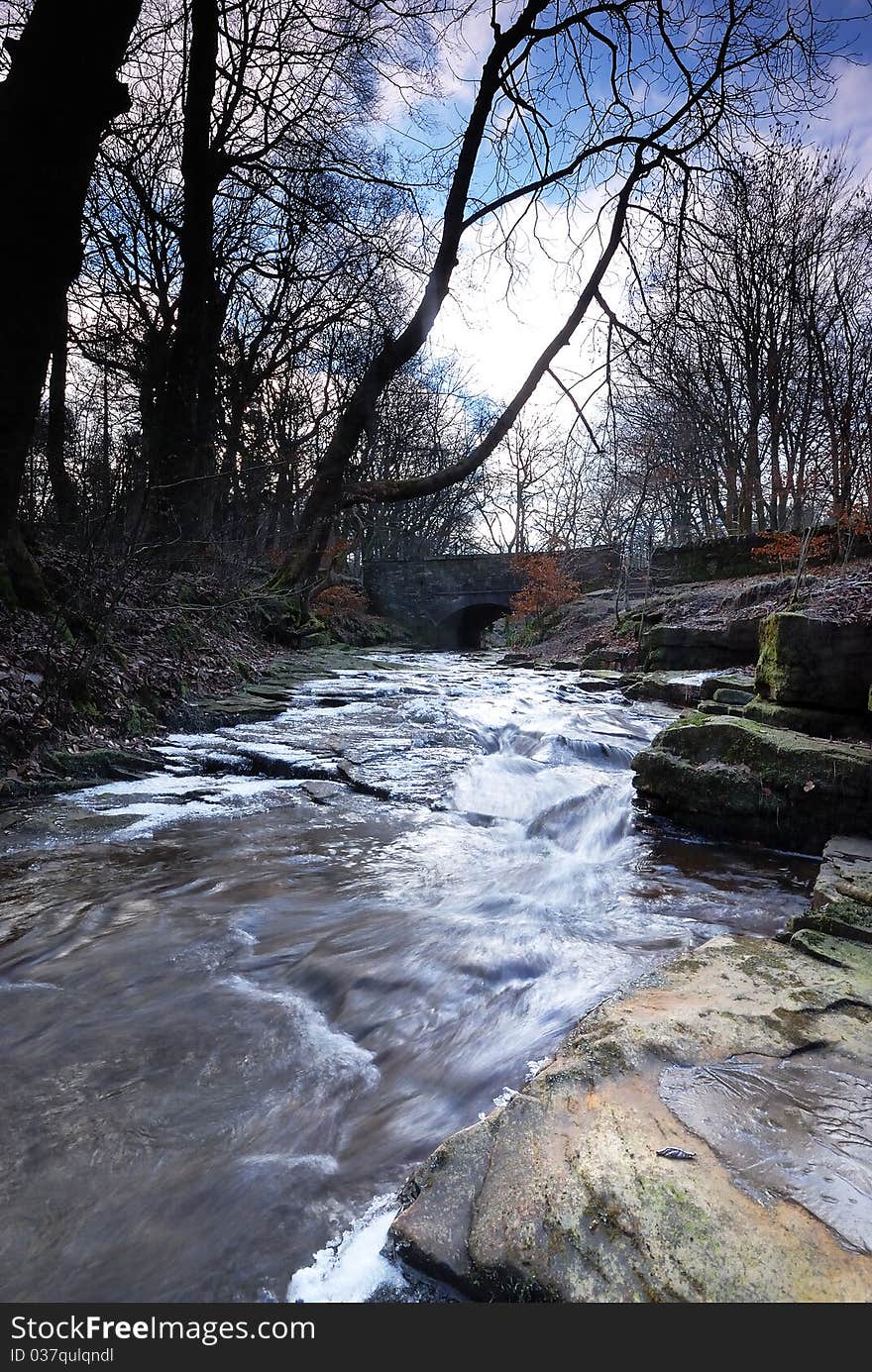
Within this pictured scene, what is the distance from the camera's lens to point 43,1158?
1.76m

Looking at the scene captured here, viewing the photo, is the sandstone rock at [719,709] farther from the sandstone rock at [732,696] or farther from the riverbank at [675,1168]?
the riverbank at [675,1168]

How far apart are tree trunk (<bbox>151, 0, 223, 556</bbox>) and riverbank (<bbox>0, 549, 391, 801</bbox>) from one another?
1.02m

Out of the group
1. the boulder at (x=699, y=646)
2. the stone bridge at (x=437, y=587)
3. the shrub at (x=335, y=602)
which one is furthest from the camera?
the stone bridge at (x=437, y=587)

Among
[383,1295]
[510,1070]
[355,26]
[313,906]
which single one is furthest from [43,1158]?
[355,26]

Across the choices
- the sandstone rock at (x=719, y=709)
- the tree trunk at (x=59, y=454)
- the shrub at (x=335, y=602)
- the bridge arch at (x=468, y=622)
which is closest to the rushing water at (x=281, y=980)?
the sandstone rock at (x=719, y=709)

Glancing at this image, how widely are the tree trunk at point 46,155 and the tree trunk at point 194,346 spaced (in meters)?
3.05

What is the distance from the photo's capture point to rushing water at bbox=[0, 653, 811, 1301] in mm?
1604

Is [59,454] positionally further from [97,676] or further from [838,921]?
[838,921]

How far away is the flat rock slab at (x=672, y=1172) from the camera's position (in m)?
1.17

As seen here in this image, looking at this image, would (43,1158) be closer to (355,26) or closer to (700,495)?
(355,26)

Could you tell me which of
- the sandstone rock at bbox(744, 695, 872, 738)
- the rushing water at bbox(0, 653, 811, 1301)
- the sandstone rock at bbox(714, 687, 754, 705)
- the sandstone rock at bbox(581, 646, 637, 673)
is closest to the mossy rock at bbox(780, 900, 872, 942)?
the rushing water at bbox(0, 653, 811, 1301)

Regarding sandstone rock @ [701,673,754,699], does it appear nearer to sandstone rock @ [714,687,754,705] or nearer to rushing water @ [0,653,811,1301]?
sandstone rock @ [714,687,754,705]

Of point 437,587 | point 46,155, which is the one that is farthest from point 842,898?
point 437,587

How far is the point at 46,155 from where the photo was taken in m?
4.39
